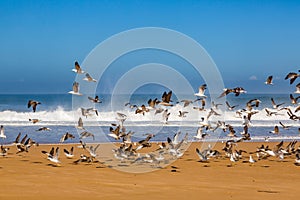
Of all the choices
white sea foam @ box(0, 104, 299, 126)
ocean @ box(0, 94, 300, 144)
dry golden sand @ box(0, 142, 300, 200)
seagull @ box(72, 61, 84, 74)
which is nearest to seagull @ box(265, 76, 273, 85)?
dry golden sand @ box(0, 142, 300, 200)

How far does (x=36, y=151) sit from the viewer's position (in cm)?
1895

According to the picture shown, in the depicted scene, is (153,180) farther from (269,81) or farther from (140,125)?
(140,125)

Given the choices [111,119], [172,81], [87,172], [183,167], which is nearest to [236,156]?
[183,167]

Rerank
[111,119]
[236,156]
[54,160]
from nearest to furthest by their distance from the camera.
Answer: [54,160] → [236,156] → [111,119]

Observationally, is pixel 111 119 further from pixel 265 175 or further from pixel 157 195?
pixel 157 195

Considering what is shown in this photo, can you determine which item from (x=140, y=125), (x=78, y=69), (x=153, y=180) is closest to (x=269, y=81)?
(x=78, y=69)

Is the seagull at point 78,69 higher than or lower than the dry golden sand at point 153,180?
higher

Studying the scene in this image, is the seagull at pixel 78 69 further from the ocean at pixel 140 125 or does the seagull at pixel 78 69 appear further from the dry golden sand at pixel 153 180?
the ocean at pixel 140 125

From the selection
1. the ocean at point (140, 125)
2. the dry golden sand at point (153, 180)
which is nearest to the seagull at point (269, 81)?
the dry golden sand at point (153, 180)

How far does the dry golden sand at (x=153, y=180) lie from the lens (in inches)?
409

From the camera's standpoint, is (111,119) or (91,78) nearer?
(91,78)

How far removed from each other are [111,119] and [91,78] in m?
29.4

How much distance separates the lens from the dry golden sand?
10.4 m

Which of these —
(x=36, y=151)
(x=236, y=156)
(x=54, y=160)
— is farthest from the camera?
(x=36, y=151)
